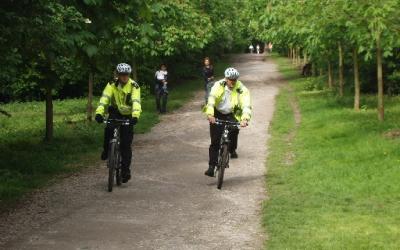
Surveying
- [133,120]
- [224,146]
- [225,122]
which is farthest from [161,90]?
[133,120]

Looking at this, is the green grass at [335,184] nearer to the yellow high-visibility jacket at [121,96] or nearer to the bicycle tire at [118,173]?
the bicycle tire at [118,173]

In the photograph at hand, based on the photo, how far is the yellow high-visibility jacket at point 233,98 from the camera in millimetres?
10773

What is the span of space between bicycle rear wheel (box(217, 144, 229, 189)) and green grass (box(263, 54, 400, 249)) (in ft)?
2.65

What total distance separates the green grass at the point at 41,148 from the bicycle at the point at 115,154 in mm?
1413

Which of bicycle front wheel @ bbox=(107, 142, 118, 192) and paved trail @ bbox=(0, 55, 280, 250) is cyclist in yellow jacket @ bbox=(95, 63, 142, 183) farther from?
paved trail @ bbox=(0, 55, 280, 250)

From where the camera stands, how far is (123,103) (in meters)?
10.5

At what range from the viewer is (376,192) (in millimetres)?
9914

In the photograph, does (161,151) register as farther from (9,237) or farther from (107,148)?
(9,237)

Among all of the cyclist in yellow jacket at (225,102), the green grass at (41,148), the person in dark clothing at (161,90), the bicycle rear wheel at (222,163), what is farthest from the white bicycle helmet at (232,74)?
the person in dark clothing at (161,90)

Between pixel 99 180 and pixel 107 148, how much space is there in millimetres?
808

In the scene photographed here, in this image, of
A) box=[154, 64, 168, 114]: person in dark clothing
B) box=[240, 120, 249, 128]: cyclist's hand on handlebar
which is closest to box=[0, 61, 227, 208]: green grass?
box=[154, 64, 168, 114]: person in dark clothing

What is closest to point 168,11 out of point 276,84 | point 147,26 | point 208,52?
point 147,26

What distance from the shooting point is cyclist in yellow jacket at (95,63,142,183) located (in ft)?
34.0

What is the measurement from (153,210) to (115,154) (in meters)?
1.74
